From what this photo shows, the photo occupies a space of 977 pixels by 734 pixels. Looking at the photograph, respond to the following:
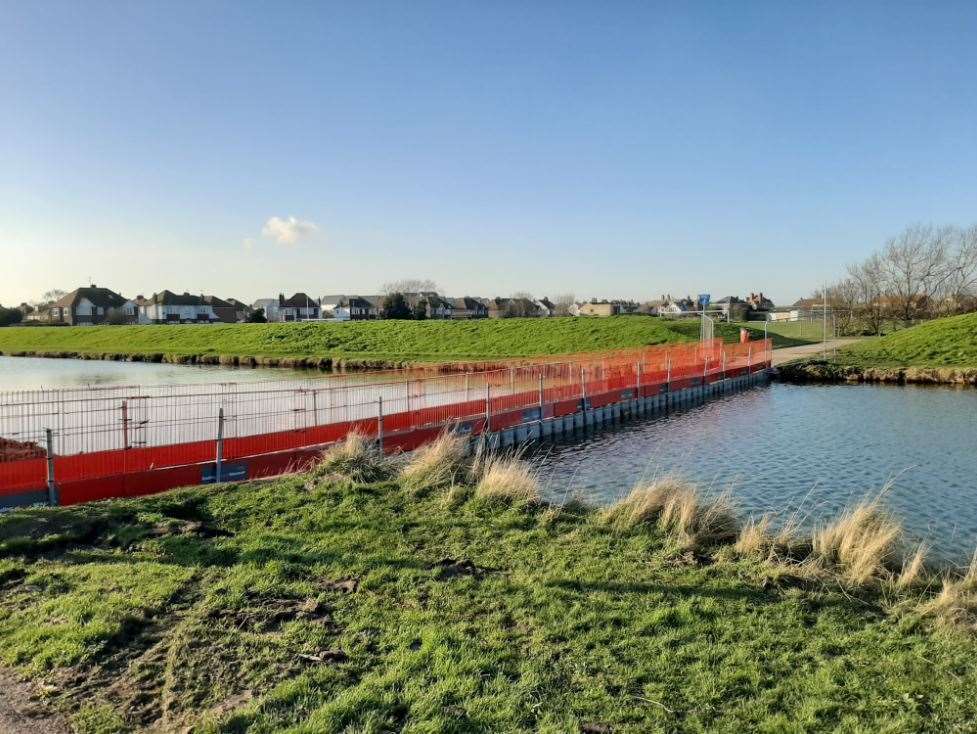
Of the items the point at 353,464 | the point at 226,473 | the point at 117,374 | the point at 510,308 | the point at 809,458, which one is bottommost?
the point at 809,458

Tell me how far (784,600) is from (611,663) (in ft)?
7.75

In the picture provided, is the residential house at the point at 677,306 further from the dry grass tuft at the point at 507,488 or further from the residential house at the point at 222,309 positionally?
the dry grass tuft at the point at 507,488

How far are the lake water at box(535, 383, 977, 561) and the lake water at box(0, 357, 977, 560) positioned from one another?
29mm

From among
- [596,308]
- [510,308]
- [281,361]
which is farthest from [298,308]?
[281,361]

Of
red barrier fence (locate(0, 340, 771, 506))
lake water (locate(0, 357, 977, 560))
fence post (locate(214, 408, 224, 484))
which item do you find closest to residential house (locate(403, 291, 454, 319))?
red barrier fence (locate(0, 340, 771, 506))

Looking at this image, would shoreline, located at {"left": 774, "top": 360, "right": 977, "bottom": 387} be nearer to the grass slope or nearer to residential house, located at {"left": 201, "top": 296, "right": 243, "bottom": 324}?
the grass slope

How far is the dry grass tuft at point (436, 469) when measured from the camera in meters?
10.1

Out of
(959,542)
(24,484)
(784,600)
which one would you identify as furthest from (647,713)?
(24,484)

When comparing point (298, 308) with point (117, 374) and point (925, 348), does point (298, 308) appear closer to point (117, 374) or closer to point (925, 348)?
point (117, 374)

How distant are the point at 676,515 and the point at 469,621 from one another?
13.1ft

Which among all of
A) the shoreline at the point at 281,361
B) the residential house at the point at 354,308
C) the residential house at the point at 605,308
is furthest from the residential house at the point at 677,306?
the shoreline at the point at 281,361

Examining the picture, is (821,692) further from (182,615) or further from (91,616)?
(91,616)

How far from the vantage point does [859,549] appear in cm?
721

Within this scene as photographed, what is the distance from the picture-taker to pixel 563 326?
57.0m
